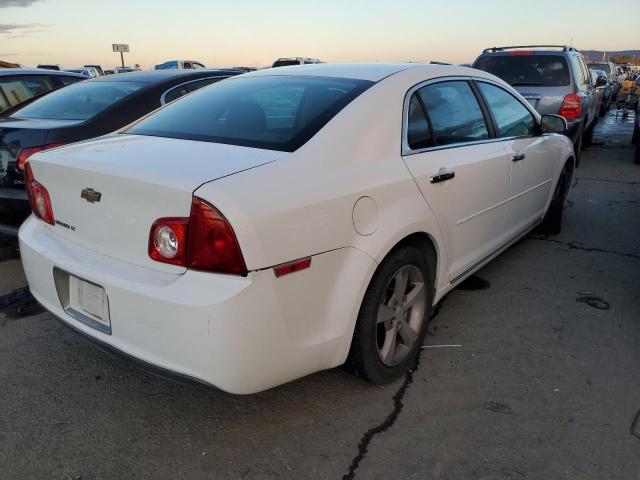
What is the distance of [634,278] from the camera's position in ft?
13.9

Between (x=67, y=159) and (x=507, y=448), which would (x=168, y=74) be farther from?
(x=507, y=448)

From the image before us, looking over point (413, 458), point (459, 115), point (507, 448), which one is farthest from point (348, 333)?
point (459, 115)

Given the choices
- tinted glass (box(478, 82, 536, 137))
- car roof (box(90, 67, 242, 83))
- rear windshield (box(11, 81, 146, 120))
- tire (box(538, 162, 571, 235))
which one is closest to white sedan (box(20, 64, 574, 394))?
tinted glass (box(478, 82, 536, 137))

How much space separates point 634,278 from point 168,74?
462cm

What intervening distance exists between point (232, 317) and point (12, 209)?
290 cm

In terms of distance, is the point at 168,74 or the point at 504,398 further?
the point at 168,74

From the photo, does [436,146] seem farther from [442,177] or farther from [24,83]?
[24,83]

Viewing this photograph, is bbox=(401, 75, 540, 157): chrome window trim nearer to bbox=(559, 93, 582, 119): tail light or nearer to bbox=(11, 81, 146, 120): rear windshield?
bbox=(11, 81, 146, 120): rear windshield

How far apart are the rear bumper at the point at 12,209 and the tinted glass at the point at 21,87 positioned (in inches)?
109

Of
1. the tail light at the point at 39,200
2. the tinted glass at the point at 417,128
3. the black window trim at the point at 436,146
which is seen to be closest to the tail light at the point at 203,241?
the tail light at the point at 39,200

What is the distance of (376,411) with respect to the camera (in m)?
2.63

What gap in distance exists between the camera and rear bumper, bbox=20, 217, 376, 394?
2008 mm

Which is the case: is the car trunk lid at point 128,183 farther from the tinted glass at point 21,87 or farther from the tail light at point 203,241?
the tinted glass at point 21,87

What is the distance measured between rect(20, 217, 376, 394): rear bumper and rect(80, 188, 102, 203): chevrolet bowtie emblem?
0.24 meters
